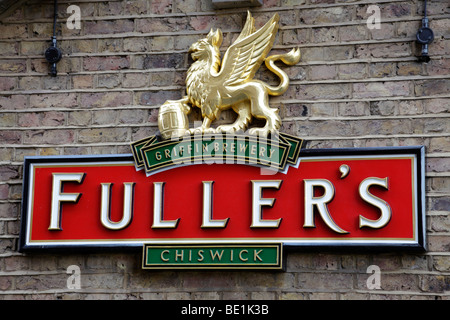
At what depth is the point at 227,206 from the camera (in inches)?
250

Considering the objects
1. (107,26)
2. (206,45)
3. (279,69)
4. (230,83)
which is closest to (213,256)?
(230,83)

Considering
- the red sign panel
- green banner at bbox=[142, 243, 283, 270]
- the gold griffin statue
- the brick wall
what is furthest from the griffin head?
green banner at bbox=[142, 243, 283, 270]

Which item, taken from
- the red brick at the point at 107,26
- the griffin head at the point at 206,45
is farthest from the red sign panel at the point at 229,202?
the red brick at the point at 107,26

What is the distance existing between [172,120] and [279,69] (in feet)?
3.01

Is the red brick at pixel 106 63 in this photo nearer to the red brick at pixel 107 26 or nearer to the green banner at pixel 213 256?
the red brick at pixel 107 26

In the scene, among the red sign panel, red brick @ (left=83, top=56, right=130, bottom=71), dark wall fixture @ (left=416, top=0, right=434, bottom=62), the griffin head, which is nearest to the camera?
the red sign panel

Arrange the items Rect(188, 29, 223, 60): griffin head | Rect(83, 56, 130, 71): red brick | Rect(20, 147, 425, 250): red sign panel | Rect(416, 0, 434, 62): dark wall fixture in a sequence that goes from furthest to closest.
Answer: Rect(83, 56, 130, 71): red brick
Rect(188, 29, 223, 60): griffin head
Rect(416, 0, 434, 62): dark wall fixture
Rect(20, 147, 425, 250): red sign panel

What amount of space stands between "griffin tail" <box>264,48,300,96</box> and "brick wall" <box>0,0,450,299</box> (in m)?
0.06

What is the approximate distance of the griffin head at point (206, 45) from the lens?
6.61 m

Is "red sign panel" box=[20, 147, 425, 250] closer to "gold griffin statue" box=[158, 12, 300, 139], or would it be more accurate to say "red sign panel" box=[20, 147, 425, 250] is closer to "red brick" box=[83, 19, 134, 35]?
"gold griffin statue" box=[158, 12, 300, 139]

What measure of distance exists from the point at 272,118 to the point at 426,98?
115cm

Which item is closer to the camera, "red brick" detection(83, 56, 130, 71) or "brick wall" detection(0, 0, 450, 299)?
"brick wall" detection(0, 0, 450, 299)

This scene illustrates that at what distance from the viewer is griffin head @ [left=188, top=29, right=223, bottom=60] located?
6.61 m

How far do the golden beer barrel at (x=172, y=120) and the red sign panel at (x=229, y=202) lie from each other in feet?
0.93
